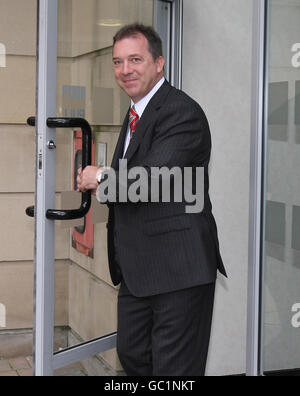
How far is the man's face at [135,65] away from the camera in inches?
92.9

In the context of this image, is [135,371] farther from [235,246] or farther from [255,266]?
[235,246]

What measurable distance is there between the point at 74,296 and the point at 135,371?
416mm

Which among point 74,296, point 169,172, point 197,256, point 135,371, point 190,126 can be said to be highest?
point 190,126

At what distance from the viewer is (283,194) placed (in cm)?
289

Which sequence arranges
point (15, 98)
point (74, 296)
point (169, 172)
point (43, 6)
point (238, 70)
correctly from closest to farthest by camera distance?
point (169, 172) < point (43, 6) < point (74, 296) < point (238, 70) < point (15, 98)

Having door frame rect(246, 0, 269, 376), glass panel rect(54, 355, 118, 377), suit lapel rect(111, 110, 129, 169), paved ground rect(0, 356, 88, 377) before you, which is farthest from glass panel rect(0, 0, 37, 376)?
suit lapel rect(111, 110, 129, 169)

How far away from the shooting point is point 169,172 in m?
2.24

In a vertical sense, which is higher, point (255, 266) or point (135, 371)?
point (255, 266)

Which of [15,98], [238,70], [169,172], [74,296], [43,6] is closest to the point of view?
[169,172]

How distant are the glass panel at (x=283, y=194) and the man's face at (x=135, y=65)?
2.28 feet

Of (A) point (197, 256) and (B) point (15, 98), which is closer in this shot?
(A) point (197, 256)

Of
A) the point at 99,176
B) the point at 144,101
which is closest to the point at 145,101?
the point at 144,101

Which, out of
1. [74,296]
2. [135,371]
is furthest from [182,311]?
[74,296]

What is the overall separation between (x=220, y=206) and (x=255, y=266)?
0.56m
